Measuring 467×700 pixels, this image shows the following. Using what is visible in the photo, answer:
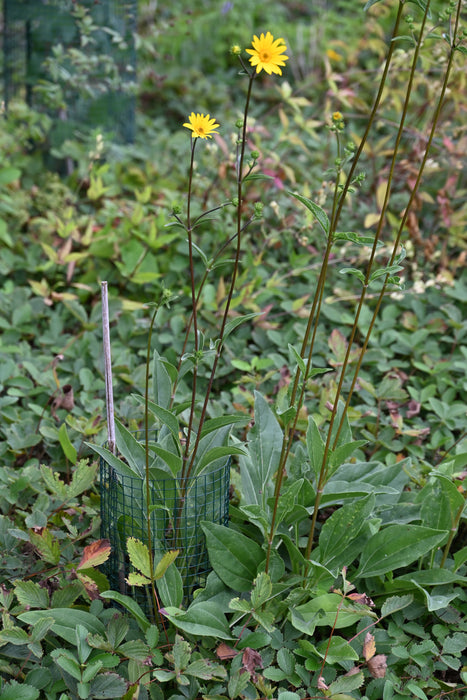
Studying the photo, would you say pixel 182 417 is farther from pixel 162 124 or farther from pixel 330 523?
pixel 162 124

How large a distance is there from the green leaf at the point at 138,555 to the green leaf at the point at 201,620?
0.10 metres

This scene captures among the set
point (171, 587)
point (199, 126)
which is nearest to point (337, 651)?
point (171, 587)

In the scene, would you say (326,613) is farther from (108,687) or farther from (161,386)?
(161,386)

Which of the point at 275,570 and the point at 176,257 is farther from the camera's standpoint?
the point at 176,257

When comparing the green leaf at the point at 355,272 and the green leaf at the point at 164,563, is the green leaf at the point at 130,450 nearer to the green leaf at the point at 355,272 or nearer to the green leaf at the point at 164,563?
the green leaf at the point at 164,563

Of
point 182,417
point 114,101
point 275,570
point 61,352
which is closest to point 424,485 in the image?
point 275,570

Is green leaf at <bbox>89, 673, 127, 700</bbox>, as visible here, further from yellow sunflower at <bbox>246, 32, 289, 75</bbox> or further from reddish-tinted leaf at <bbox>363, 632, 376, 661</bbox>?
yellow sunflower at <bbox>246, 32, 289, 75</bbox>

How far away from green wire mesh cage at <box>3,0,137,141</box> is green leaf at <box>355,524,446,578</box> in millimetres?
2706

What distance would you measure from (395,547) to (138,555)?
2.18 feet

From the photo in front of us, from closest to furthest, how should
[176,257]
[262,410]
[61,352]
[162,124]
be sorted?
1. [262,410]
2. [61,352]
3. [176,257]
4. [162,124]

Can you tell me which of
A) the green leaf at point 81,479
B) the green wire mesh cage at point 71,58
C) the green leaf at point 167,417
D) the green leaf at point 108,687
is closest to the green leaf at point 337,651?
the green leaf at point 108,687

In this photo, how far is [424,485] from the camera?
2.04m

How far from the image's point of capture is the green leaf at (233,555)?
169 centimetres

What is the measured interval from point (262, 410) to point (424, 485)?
540 millimetres
